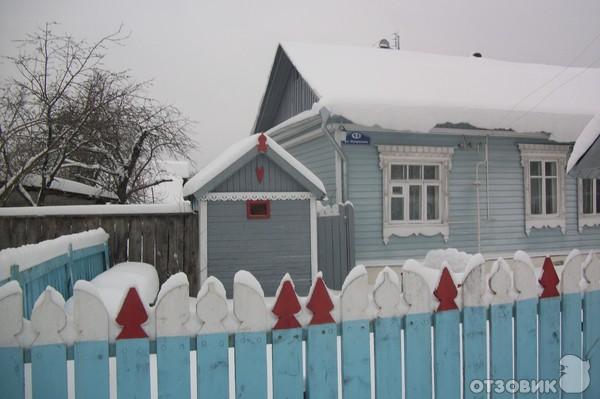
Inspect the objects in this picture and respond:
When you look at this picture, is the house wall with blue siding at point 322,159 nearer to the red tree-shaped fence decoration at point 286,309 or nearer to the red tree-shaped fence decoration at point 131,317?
the red tree-shaped fence decoration at point 286,309

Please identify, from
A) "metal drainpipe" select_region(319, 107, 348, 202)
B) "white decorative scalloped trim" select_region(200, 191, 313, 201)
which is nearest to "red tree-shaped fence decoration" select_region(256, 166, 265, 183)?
"white decorative scalloped trim" select_region(200, 191, 313, 201)

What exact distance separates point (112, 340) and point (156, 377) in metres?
0.26

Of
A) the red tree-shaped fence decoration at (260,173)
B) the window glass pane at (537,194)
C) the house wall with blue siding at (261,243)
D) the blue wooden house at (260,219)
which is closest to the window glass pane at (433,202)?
the window glass pane at (537,194)

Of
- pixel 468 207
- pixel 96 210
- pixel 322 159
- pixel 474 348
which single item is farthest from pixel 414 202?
pixel 474 348

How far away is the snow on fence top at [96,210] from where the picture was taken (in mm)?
6254

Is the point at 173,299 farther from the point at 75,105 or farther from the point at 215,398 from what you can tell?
the point at 75,105

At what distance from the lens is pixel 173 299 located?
1.68 meters

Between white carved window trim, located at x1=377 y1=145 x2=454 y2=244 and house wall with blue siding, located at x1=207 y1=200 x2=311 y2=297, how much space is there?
2911 mm

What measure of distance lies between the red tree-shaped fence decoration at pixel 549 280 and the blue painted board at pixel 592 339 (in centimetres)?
27

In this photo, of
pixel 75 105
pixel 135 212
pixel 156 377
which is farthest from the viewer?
pixel 75 105

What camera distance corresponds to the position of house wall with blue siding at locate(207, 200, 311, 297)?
21.4 ft

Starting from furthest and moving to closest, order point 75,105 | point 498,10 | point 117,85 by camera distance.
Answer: point 117,85 < point 75,105 < point 498,10

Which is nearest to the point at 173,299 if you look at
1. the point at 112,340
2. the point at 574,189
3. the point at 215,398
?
the point at 112,340

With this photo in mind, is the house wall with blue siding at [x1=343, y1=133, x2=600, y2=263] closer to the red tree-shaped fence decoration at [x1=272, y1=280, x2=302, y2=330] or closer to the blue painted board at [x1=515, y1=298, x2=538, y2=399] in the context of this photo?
the blue painted board at [x1=515, y1=298, x2=538, y2=399]
